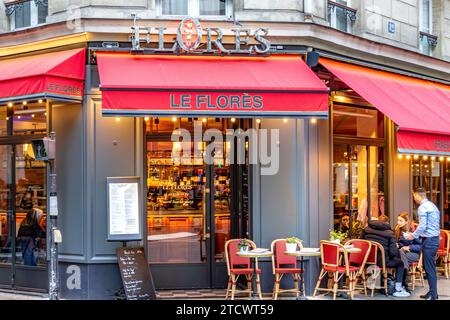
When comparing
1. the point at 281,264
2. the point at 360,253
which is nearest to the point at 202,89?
the point at 281,264

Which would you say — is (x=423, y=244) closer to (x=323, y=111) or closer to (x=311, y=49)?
(x=323, y=111)

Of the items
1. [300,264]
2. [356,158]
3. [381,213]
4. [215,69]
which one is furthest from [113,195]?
[381,213]

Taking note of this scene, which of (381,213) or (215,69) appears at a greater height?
(215,69)

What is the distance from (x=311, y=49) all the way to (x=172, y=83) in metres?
2.70

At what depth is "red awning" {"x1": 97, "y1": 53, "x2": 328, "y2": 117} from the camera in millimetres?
9336

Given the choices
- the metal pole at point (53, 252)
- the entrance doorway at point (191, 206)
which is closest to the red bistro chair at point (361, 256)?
the entrance doorway at point (191, 206)

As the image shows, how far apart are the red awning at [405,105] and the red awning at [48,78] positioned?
4102 mm

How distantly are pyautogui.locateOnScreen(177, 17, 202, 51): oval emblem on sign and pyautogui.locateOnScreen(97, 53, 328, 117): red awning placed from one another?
275mm

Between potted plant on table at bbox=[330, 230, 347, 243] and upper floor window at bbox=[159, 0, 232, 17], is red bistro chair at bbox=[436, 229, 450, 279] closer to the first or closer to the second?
potted plant on table at bbox=[330, 230, 347, 243]

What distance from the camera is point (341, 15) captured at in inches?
488

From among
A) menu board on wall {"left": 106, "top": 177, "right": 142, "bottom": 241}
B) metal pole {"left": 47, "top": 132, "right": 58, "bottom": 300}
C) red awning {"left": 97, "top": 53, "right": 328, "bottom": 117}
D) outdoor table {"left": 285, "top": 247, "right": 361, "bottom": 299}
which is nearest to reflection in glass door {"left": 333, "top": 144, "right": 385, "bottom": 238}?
outdoor table {"left": 285, "top": 247, "right": 361, "bottom": 299}

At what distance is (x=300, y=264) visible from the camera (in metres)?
10.7

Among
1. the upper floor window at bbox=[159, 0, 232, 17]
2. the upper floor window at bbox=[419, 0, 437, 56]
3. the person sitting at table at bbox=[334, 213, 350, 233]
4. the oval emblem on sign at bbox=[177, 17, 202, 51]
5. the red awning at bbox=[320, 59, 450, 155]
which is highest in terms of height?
the upper floor window at bbox=[419, 0, 437, 56]

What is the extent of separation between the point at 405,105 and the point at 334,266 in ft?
10.7
